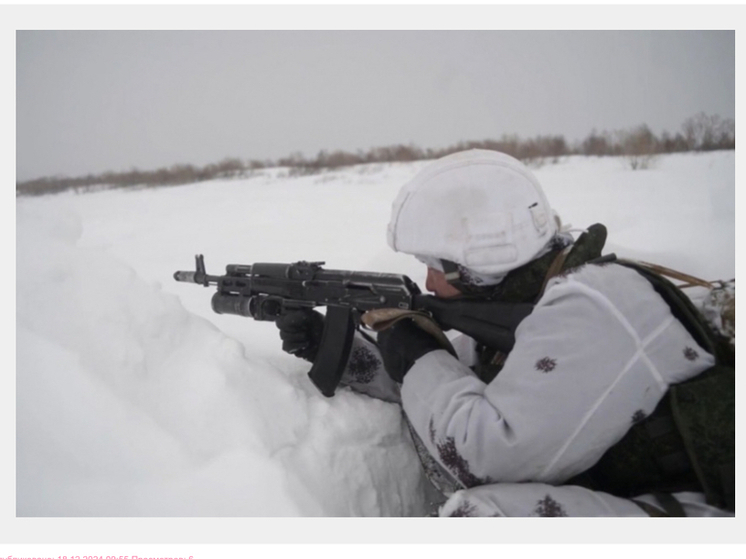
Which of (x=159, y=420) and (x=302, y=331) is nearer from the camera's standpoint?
(x=159, y=420)

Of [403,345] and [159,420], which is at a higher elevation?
[403,345]

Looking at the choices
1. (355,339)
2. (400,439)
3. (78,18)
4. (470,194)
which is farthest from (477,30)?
(400,439)

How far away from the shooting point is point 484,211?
1.14 m

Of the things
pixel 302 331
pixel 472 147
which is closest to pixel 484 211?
pixel 302 331

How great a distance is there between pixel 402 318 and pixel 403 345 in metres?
0.08

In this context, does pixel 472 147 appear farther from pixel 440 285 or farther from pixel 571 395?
pixel 571 395

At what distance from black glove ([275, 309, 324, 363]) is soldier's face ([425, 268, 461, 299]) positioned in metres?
0.40

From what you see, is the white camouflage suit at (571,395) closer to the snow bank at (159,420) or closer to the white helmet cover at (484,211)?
the white helmet cover at (484,211)

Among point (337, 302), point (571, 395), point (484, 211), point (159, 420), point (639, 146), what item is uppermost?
point (639, 146)

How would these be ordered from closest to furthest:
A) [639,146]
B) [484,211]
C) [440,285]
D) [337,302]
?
[484,211]
[440,285]
[337,302]
[639,146]

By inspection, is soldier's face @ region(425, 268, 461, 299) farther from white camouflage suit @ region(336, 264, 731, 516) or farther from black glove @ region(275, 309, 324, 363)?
black glove @ region(275, 309, 324, 363)

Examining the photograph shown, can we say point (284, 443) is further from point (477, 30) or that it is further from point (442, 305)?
point (477, 30)

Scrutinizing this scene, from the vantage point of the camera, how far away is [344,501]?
51.3 inches
